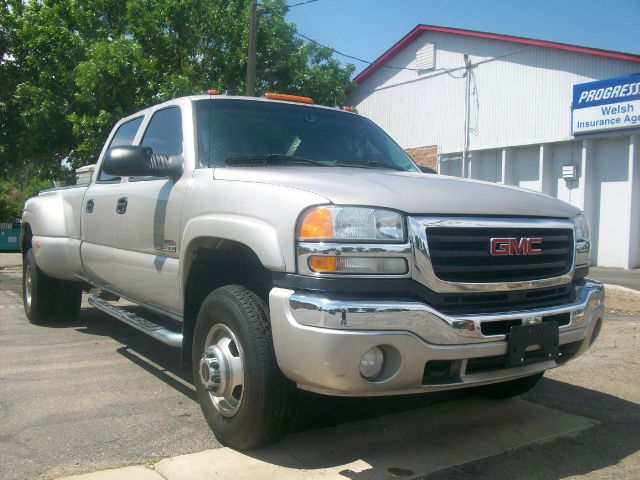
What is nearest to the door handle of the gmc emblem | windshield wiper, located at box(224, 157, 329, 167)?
windshield wiper, located at box(224, 157, 329, 167)

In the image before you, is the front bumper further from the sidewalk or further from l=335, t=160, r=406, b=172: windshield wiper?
the sidewalk

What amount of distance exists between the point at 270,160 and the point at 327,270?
1366 mm

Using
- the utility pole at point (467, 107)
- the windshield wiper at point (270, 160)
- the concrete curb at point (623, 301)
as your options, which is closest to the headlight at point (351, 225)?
the windshield wiper at point (270, 160)

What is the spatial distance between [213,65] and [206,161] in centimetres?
1290

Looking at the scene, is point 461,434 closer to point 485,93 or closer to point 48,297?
point 48,297

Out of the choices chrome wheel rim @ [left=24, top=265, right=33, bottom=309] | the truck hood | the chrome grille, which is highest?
the truck hood

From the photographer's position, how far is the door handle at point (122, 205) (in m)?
4.81

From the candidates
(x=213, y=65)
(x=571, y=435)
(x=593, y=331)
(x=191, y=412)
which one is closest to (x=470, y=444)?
(x=571, y=435)

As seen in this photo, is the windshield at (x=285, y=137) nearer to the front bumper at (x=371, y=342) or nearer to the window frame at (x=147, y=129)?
the window frame at (x=147, y=129)

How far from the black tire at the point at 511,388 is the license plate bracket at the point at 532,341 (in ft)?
3.23

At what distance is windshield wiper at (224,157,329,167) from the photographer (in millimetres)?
4066

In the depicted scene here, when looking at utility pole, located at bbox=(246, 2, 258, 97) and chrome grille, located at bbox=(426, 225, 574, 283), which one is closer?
chrome grille, located at bbox=(426, 225, 574, 283)

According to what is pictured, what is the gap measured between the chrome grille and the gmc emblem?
0.02 metres

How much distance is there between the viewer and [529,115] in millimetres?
16547
